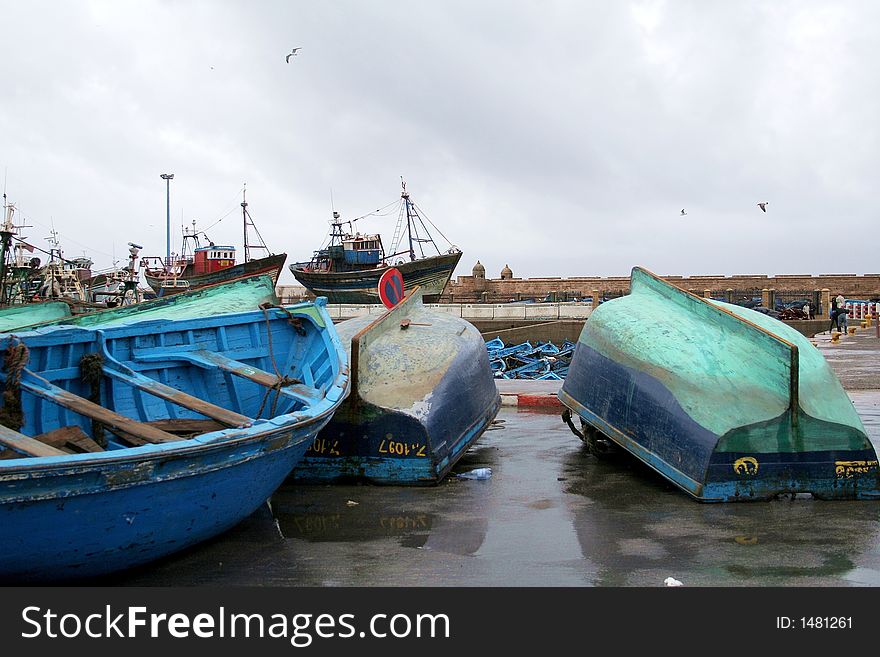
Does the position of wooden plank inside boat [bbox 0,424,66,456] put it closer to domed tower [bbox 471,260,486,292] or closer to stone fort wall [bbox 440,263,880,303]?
stone fort wall [bbox 440,263,880,303]

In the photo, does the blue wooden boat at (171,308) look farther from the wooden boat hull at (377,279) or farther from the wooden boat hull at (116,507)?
the wooden boat hull at (377,279)

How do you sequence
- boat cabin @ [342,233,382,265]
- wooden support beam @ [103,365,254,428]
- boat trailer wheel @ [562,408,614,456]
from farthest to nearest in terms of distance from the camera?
1. boat cabin @ [342,233,382,265]
2. boat trailer wheel @ [562,408,614,456]
3. wooden support beam @ [103,365,254,428]

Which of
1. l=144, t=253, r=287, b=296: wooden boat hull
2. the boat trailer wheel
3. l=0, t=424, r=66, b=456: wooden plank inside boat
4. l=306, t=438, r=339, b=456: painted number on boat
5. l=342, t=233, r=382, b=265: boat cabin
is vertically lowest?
the boat trailer wheel

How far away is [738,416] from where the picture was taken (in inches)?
237

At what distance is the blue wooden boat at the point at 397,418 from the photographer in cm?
680

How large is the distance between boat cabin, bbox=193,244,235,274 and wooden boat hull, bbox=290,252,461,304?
5197 mm

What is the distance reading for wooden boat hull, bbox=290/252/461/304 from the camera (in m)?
45.7

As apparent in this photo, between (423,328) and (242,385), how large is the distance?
2048 millimetres

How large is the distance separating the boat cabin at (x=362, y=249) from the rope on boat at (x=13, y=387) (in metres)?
43.4

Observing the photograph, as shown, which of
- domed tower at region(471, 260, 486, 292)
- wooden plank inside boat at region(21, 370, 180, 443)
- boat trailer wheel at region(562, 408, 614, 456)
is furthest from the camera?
domed tower at region(471, 260, 486, 292)

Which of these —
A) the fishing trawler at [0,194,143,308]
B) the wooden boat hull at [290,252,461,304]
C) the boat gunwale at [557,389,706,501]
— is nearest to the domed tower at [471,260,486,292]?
the wooden boat hull at [290,252,461,304]

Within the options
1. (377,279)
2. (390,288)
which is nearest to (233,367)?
(390,288)

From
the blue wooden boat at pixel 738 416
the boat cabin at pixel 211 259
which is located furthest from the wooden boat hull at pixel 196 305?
the boat cabin at pixel 211 259
